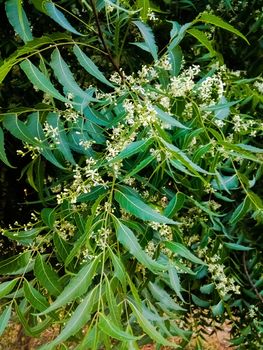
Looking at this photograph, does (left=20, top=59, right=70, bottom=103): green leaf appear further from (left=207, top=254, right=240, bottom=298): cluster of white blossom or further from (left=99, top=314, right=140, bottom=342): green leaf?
A: (left=207, top=254, right=240, bottom=298): cluster of white blossom

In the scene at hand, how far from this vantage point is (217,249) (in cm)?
188

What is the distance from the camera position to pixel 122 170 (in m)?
1.17

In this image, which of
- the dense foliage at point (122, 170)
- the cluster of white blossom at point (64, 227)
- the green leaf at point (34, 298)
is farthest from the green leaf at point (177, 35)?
the green leaf at point (34, 298)

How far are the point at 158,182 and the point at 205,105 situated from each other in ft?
0.68

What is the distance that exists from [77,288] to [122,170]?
1.03 ft

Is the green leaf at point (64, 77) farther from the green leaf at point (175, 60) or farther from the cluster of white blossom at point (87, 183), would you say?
the green leaf at point (175, 60)

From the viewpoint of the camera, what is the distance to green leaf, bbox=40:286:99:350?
2.91 ft

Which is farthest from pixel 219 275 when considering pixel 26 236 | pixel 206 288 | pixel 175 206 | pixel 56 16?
pixel 56 16

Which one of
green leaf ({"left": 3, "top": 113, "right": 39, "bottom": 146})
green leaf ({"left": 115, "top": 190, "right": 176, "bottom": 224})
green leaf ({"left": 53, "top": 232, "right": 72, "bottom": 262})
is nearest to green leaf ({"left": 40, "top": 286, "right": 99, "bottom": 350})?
green leaf ({"left": 115, "top": 190, "right": 176, "bottom": 224})

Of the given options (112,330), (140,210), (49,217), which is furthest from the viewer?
(49,217)

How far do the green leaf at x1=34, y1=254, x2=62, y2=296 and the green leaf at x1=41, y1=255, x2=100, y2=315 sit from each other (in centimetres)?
20

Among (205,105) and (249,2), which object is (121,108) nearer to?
(205,105)

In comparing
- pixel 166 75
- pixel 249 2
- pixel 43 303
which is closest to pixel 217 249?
pixel 166 75

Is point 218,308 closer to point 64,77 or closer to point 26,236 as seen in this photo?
point 26,236
